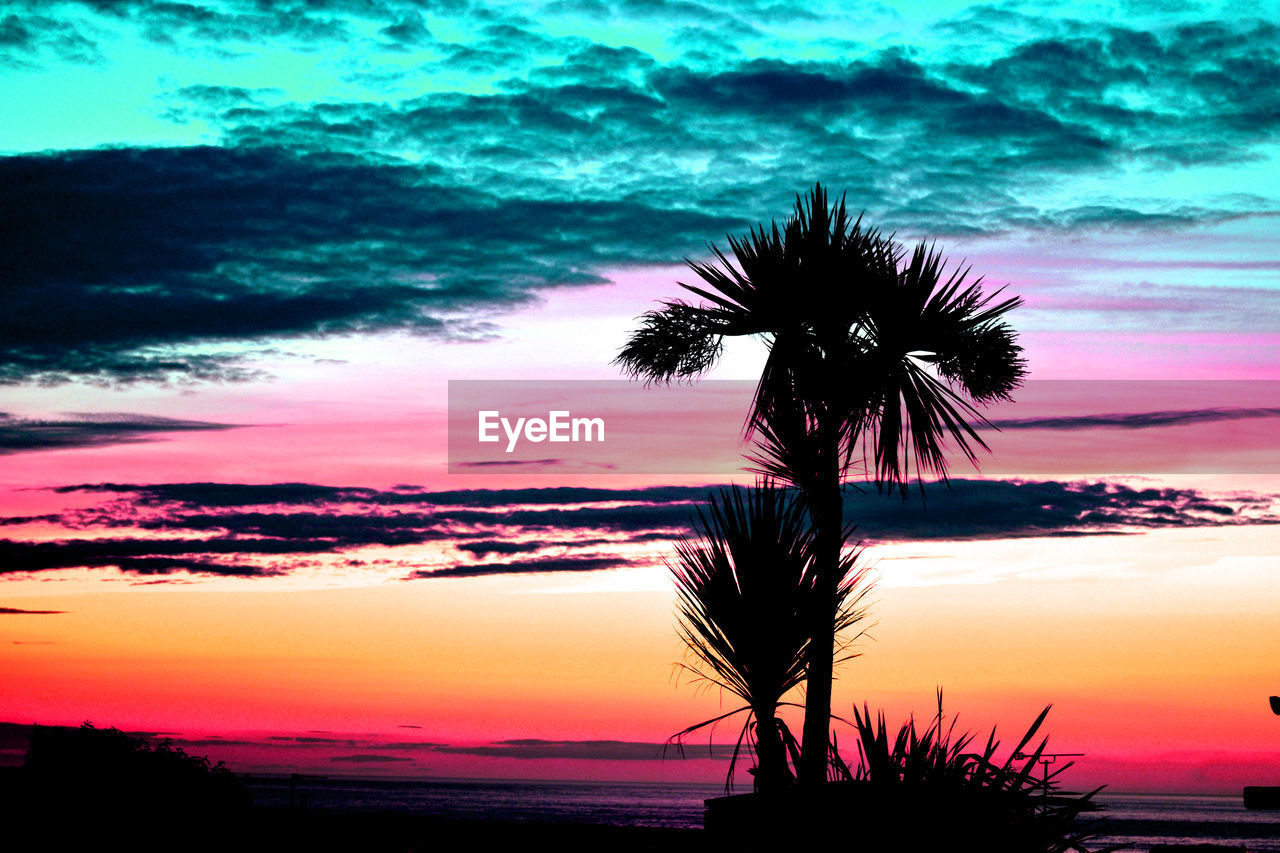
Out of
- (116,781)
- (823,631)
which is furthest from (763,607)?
(116,781)

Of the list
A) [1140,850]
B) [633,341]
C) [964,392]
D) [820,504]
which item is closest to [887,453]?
[820,504]

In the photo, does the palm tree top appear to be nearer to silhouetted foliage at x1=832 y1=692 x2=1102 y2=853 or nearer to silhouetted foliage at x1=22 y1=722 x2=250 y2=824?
silhouetted foliage at x1=832 y1=692 x2=1102 y2=853

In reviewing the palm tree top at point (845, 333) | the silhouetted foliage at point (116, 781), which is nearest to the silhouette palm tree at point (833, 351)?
the palm tree top at point (845, 333)

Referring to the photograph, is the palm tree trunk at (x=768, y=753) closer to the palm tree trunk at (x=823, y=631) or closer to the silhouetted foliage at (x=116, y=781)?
the palm tree trunk at (x=823, y=631)

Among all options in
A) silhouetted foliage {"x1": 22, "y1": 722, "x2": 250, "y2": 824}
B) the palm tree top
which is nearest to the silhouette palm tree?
the palm tree top

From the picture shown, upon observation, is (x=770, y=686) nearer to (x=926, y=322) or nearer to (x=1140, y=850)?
(x=926, y=322)

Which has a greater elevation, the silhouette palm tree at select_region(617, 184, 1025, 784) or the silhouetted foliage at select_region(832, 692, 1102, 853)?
the silhouette palm tree at select_region(617, 184, 1025, 784)

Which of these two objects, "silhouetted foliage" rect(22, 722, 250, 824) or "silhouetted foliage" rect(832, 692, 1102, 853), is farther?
"silhouetted foliage" rect(22, 722, 250, 824)

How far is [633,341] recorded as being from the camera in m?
9.90

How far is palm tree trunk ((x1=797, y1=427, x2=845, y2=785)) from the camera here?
26.5ft

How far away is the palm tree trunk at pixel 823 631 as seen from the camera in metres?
8.08

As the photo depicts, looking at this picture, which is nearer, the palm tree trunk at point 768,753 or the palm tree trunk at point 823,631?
the palm tree trunk at point 823,631

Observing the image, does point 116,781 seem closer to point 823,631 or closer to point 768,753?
point 768,753

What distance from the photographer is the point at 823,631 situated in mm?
8297
